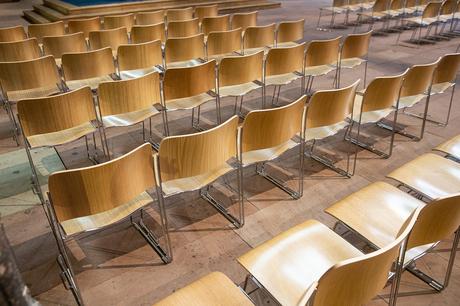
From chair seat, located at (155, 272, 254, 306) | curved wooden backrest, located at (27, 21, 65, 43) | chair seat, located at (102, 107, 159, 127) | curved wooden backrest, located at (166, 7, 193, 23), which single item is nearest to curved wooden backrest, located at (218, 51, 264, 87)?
chair seat, located at (102, 107, 159, 127)

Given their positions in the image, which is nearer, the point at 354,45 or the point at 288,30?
the point at 354,45

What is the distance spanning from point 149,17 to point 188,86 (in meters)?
3.14

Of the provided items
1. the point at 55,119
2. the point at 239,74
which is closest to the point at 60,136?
the point at 55,119

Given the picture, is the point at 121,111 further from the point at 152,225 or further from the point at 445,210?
the point at 445,210

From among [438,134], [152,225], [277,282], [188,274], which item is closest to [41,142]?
[152,225]

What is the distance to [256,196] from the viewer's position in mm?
3236

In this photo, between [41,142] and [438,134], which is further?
[438,134]

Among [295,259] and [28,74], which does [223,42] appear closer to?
[28,74]

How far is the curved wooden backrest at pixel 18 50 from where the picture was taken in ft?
14.2

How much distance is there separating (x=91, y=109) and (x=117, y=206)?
50.0 inches

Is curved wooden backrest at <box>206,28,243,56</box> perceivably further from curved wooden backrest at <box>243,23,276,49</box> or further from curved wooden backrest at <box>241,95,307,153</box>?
curved wooden backrest at <box>241,95,307,153</box>

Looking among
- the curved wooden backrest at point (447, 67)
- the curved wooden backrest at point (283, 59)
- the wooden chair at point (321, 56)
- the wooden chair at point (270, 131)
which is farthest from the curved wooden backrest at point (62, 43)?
the curved wooden backrest at point (447, 67)

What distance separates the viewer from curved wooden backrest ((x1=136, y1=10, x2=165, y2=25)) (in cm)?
621

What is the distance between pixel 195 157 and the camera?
246 cm
